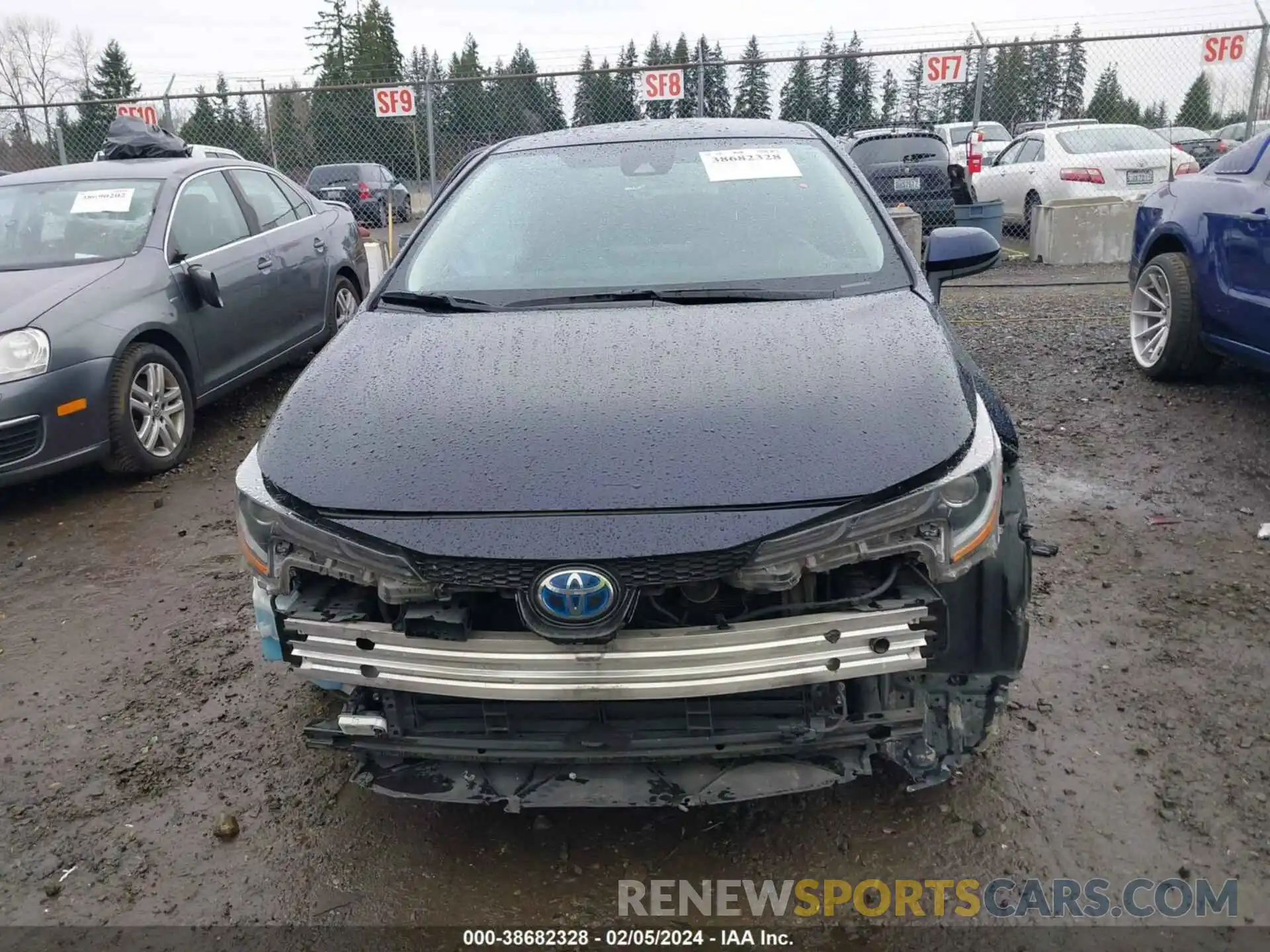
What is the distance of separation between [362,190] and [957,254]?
14.1 m

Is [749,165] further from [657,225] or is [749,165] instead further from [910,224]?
[910,224]

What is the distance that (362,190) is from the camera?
51.8ft

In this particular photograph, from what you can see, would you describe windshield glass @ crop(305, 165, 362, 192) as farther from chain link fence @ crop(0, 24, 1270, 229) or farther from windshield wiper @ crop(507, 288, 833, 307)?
windshield wiper @ crop(507, 288, 833, 307)

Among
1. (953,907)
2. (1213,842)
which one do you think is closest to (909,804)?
(953,907)

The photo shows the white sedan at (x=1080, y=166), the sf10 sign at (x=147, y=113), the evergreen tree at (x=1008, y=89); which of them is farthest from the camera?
the sf10 sign at (x=147, y=113)

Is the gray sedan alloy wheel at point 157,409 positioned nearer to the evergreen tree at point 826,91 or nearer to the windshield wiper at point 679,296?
the windshield wiper at point 679,296

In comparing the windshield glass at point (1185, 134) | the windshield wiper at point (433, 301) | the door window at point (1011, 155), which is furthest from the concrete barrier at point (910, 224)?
the windshield glass at point (1185, 134)

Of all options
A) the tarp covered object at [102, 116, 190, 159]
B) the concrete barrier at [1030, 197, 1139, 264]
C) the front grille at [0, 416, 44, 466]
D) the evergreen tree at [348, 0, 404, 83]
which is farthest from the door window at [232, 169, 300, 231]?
the evergreen tree at [348, 0, 404, 83]

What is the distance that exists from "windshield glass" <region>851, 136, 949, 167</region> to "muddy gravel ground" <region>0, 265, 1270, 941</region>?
853 cm

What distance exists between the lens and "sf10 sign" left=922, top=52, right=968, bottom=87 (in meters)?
11.6

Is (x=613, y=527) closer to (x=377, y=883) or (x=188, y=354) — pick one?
(x=377, y=883)

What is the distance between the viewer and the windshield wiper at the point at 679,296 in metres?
2.80

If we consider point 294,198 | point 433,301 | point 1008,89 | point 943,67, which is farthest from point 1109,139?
point 433,301

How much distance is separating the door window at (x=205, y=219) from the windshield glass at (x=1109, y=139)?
33.1 ft
